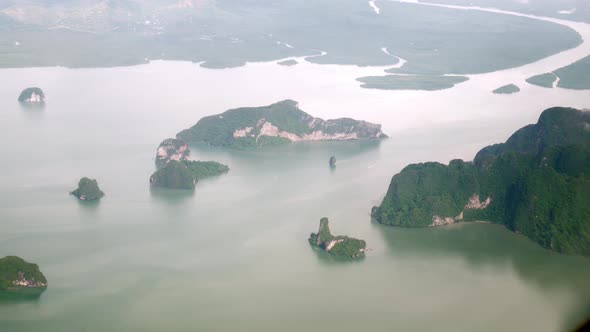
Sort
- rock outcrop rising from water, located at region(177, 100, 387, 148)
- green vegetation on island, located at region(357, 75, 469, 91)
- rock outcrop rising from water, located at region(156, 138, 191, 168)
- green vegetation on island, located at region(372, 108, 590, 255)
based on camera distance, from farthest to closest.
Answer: green vegetation on island, located at region(357, 75, 469, 91) → rock outcrop rising from water, located at region(177, 100, 387, 148) → rock outcrop rising from water, located at region(156, 138, 191, 168) → green vegetation on island, located at region(372, 108, 590, 255)

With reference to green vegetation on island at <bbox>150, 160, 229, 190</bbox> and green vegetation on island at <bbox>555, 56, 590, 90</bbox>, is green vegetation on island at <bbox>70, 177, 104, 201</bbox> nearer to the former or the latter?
green vegetation on island at <bbox>150, 160, 229, 190</bbox>

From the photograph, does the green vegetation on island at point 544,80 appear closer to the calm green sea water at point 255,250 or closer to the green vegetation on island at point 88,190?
the calm green sea water at point 255,250

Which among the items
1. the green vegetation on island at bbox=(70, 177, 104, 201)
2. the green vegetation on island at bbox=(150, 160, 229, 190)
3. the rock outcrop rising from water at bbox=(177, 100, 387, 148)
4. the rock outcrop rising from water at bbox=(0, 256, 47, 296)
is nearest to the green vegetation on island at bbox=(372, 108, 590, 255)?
the green vegetation on island at bbox=(150, 160, 229, 190)

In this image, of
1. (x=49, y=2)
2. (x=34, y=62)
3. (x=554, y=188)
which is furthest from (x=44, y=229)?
(x=49, y=2)

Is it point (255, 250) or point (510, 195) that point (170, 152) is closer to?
point (255, 250)

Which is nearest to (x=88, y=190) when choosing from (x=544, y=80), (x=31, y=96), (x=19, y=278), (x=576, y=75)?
(x=19, y=278)

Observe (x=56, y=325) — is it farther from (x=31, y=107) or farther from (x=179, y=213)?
(x=31, y=107)
